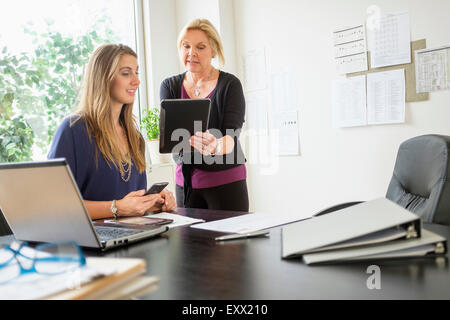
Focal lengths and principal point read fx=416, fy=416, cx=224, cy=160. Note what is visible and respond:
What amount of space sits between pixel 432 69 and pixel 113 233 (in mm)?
1994

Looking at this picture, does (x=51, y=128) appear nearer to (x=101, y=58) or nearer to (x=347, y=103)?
(x=101, y=58)

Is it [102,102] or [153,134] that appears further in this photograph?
[153,134]

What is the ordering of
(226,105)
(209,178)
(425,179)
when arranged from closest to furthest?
(425,179), (209,178), (226,105)

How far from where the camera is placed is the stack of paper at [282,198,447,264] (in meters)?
0.75

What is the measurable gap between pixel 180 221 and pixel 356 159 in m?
1.62

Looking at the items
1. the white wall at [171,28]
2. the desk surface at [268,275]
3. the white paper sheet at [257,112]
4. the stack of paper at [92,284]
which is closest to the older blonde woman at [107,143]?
the desk surface at [268,275]

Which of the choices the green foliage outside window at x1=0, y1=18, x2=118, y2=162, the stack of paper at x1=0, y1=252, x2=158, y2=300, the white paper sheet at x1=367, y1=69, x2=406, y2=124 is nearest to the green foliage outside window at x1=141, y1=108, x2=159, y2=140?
the green foliage outside window at x1=0, y1=18, x2=118, y2=162

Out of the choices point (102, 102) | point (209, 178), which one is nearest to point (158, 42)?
point (209, 178)

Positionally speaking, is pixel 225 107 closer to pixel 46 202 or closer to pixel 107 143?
pixel 107 143

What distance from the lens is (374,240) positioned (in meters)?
0.76

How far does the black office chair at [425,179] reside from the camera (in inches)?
55.5

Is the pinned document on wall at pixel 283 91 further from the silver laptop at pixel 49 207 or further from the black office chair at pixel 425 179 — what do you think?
the silver laptop at pixel 49 207

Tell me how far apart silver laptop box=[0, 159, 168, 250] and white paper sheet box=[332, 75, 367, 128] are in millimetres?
1871
